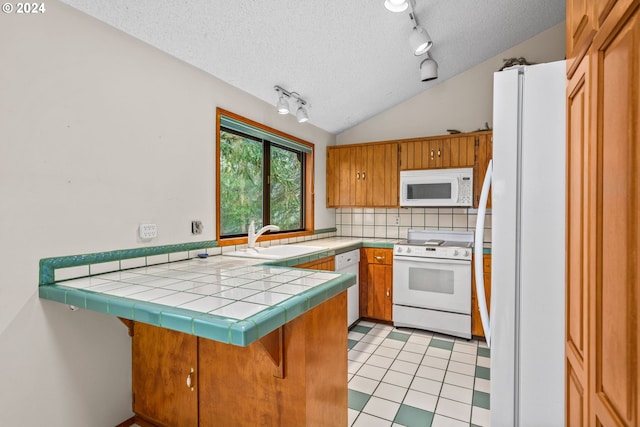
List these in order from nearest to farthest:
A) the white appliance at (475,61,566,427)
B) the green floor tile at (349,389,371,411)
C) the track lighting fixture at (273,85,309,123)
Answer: the white appliance at (475,61,566,427)
the green floor tile at (349,389,371,411)
the track lighting fixture at (273,85,309,123)

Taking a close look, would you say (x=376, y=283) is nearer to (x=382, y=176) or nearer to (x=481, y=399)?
(x=382, y=176)

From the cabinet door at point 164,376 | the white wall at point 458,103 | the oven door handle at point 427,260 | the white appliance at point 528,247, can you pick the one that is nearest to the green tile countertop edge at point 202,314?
the cabinet door at point 164,376

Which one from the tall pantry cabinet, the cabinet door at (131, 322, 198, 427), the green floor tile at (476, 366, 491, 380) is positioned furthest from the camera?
the green floor tile at (476, 366, 491, 380)

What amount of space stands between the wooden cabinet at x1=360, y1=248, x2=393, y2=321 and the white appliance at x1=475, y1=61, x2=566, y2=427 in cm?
200

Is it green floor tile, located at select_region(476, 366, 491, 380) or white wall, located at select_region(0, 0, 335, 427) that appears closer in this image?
white wall, located at select_region(0, 0, 335, 427)

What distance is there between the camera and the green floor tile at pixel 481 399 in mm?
1981

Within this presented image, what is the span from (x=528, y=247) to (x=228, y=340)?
3.75 ft

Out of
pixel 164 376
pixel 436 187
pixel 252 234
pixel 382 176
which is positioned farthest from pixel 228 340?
pixel 382 176

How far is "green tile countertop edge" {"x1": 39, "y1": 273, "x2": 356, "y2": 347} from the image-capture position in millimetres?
930

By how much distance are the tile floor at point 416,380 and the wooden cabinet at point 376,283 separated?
9.9 inches

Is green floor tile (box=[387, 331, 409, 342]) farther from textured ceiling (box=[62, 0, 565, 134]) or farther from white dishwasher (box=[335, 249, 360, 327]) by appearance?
textured ceiling (box=[62, 0, 565, 134])

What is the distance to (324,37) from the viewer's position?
2.24m

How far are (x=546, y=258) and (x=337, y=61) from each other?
206 centimetres

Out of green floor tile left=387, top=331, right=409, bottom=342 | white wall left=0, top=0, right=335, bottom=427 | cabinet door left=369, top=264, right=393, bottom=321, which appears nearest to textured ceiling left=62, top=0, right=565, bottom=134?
white wall left=0, top=0, right=335, bottom=427
